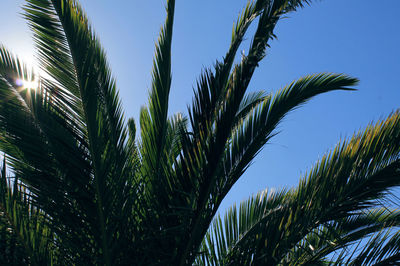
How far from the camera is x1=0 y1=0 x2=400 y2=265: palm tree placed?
295 centimetres

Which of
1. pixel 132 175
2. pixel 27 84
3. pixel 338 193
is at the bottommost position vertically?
pixel 338 193

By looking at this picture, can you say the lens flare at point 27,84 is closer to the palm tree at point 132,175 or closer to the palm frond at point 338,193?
the palm tree at point 132,175

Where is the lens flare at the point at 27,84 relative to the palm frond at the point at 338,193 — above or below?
above

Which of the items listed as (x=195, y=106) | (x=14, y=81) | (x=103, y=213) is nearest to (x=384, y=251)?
(x=195, y=106)

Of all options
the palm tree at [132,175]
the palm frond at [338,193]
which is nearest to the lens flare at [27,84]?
the palm tree at [132,175]

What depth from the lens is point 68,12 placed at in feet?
9.91

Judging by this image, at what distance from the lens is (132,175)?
10.7ft

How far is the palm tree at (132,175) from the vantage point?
9.66 ft

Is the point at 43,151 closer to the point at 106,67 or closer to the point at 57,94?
the point at 57,94

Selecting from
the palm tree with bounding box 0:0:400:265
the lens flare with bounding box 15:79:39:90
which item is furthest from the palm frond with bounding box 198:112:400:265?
the lens flare with bounding box 15:79:39:90

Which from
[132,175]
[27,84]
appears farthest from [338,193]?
[27,84]

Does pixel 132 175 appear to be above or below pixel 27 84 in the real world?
below

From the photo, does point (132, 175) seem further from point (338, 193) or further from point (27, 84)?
point (338, 193)

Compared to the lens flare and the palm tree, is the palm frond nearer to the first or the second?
the palm tree
